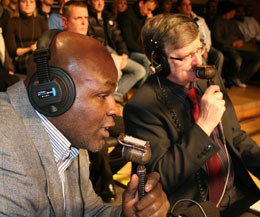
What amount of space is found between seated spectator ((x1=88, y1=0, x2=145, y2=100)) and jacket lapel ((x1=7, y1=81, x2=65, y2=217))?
9.19 feet

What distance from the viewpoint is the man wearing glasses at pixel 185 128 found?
1341 millimetres

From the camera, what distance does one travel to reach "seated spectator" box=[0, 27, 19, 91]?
2.64 meters

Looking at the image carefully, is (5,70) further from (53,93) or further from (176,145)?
(53,93)

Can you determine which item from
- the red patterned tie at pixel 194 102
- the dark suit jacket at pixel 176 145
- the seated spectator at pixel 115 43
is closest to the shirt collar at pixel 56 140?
the dark suit jacket at pixel 176 145

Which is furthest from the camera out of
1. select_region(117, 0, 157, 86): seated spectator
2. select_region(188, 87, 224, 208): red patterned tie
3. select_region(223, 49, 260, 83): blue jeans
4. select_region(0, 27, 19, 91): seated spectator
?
select_region(223, 49, 260, 83): blue jeans

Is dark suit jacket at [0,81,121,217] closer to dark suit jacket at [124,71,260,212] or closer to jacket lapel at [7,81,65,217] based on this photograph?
jacket lapel at [7,81,65,217]

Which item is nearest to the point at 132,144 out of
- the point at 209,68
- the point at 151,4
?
the point at 209,68

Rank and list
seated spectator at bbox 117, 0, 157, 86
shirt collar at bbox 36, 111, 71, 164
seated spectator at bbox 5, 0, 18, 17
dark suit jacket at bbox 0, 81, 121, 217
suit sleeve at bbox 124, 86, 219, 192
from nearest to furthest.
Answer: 1. dark suit jacket at bbox 0, 81, 121, 217
2. shirt collar at bbox 36, 111, 71, 164
3. suit sleeve at bbox 124, 86, 219, 192
4. seated spectator at bbox 5, 0, 18, 17
5. seated spectator at bbox 117, 0, 157, 86

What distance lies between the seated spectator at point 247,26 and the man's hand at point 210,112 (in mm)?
5708

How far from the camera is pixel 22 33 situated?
136 inches

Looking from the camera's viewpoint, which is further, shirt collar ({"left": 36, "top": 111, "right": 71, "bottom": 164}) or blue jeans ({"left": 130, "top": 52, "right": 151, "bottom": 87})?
blue jeans ({"left": 130, "top": 52, "right": 151, "bottom": 87})

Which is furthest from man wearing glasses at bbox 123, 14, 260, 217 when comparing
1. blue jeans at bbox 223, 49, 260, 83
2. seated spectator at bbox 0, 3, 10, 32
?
blue jeans at bbox 223, 49, 260, 83

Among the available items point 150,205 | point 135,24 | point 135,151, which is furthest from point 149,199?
point 135,24

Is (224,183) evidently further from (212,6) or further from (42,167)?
(212,6)
